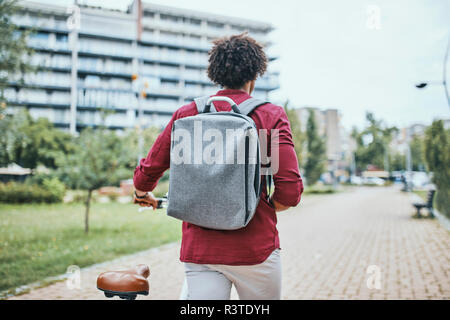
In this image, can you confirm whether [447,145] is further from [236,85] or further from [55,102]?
[55,102]

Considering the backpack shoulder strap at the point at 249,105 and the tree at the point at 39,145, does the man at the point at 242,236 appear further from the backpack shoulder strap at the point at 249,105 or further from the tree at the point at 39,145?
the tree at the point at 39,145

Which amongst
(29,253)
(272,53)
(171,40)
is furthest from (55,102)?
(272,53)

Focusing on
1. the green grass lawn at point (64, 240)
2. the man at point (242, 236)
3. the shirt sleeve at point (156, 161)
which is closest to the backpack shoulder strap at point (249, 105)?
the man at point (242, 236)

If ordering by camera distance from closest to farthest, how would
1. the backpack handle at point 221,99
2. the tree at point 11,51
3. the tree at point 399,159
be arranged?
the backpack handle at point 221,99
the tree at point 11,51
the tree at point 399,159

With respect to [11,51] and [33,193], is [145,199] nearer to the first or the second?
[11,51]

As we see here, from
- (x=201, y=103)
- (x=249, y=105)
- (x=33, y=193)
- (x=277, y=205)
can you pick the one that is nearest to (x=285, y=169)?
(x=277, y=205)

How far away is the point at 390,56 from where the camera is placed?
3.32m

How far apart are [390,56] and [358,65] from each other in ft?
1.15

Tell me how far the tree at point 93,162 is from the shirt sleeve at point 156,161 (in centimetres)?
630

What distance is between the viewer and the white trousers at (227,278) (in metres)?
1.41

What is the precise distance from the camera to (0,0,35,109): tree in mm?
5691

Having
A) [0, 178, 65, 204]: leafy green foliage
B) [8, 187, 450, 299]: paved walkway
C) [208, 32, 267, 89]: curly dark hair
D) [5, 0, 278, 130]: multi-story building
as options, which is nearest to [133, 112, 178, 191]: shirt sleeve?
[208, 32, 267, 89]: curly dark hair

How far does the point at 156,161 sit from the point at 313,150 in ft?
69.9

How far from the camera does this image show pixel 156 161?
1514mm
